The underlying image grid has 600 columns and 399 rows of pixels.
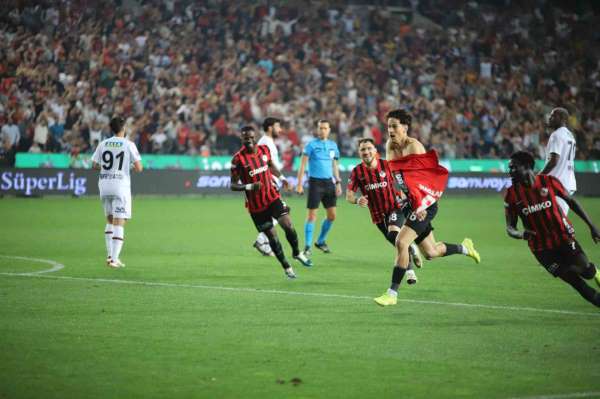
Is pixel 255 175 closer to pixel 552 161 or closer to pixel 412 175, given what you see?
pixel 412 175

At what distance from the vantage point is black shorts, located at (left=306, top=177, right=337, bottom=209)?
18547mm

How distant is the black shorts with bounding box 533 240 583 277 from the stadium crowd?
2262cm

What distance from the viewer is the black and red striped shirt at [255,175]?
14492 millimetres

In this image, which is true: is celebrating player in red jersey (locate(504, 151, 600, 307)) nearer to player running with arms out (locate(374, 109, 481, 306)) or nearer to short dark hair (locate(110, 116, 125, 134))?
player running with arms out (locate(374, 109, 481, 306))

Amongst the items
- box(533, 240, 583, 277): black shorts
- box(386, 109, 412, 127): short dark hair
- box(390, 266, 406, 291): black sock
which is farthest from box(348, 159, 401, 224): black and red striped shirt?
box(533, 240, 583, 277): black shorts

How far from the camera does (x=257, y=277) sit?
47.2 feet

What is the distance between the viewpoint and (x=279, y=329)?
9930mm

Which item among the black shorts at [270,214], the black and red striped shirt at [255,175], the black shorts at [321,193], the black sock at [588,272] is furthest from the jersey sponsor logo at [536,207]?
the black shorts at [321,193]

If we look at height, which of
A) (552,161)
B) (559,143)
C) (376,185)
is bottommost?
(376,185)

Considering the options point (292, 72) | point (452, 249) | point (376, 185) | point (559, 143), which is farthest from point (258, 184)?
point (292, 72)

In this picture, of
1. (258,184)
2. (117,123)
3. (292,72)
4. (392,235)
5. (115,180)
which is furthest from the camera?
(292,72)

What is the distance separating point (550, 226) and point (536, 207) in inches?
9.4

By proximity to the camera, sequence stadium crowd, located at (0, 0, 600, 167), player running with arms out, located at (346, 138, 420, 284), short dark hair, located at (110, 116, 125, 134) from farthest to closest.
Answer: stadium crowd, located at (0, 0, 600, 167) → short dark hair, located at (110, 116, 125, 134) → player running with arms out, located at (346, 138, 420, 284)

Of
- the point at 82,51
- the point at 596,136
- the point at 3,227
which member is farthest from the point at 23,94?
the point at 596,136
